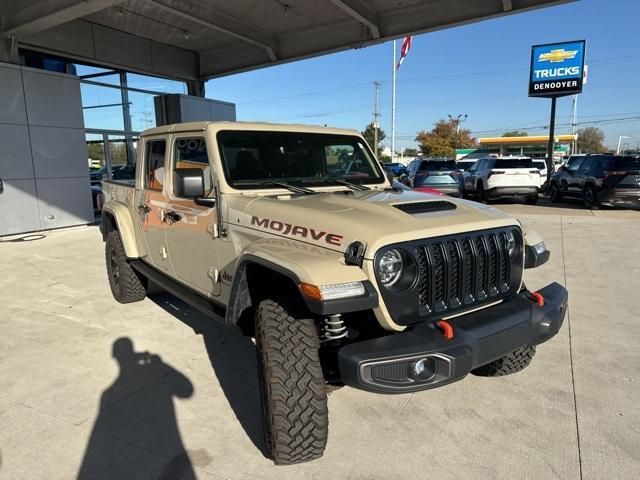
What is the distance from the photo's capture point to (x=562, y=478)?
93.7 inches

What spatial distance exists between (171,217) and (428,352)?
2.47m

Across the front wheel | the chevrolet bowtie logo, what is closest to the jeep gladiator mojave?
the front wheel

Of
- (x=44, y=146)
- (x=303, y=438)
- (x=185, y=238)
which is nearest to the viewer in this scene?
(x=303, y=438)

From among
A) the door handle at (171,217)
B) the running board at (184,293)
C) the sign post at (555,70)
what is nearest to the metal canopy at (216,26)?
the running board at (184,293)

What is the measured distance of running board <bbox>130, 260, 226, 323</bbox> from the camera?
328 centimetres

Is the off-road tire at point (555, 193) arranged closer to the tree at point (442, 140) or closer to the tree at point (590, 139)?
the tree at point (442, 140)

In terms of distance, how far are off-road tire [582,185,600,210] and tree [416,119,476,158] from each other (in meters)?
49.2

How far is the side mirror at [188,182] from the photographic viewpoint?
9.82 ft

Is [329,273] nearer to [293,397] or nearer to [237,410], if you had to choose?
[293,397]

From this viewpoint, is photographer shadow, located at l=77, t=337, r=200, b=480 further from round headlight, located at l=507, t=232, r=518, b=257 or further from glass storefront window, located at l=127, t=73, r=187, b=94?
glass storefront window, located at l=127, t=73, r=187, b=94

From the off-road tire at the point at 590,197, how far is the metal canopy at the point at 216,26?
737cm

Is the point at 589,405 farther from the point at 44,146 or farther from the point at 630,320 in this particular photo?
the point at 44,146

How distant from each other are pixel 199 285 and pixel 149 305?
186 cm

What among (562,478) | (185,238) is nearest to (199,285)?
(185,238)
